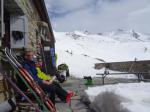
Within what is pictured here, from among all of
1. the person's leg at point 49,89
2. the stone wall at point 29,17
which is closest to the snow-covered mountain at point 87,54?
the stone wall at point 29,17

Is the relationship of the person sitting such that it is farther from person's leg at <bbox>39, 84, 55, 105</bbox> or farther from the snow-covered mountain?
the snow-covered mountain

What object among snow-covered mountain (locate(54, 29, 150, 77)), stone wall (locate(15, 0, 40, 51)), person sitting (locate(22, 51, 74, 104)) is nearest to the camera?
person sitting (locate(22, 51, 74, 104))

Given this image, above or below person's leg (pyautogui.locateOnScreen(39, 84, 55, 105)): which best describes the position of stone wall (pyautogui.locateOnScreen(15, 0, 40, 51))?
above

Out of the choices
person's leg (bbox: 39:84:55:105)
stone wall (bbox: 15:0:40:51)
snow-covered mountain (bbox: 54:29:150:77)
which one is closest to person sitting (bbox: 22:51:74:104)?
person's leg (bbox: 39:84:55:105)

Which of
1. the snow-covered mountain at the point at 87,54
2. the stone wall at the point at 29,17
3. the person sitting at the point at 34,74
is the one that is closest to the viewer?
the person sitting at the point at 34,74

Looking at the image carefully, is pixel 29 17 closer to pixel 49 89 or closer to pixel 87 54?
pixel 49 89

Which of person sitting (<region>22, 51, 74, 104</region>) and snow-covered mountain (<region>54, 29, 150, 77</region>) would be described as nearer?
person sitting (<region>22, 51, 74, 104</region>)

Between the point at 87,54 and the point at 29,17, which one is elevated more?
the point at 29,17

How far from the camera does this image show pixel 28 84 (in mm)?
5230

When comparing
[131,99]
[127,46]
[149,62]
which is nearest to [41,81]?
[131,99]

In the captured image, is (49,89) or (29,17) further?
(29,17)

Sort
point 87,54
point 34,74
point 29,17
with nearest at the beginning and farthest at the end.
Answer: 1. point 34,74
2. point 29,17
3. point 87,54

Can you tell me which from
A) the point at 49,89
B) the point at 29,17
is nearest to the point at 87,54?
the point at 29,17

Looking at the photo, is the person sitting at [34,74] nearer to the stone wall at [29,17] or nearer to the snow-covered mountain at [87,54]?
the stone wall at [29,17]
